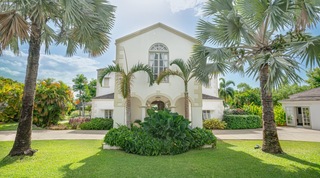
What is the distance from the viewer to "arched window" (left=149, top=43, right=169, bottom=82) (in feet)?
41.3

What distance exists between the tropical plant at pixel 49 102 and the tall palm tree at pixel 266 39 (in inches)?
667

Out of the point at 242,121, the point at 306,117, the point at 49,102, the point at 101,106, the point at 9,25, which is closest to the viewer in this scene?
the point at 9,25

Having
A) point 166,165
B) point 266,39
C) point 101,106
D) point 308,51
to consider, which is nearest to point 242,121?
point 266,39

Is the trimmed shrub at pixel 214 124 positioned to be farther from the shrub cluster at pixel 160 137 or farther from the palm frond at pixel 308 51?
the palm frond at pixel 308 51

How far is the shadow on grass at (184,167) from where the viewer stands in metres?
5.82

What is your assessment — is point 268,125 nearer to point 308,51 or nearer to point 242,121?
point 308,51

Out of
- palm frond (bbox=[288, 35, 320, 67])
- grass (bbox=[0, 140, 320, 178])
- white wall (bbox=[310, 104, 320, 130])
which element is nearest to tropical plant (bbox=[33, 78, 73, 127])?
grass (bbox=[0, 140, 320, 178])

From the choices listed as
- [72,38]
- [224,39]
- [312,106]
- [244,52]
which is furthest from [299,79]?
[312,106]

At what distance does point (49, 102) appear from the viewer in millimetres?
18828

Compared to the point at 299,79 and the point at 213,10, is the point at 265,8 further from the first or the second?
the point at 299,79

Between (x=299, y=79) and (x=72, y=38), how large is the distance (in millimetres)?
10524

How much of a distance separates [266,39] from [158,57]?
6770mm

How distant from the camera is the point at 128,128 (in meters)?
10.1

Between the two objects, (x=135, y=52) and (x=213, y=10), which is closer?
(x=213, y=10)
